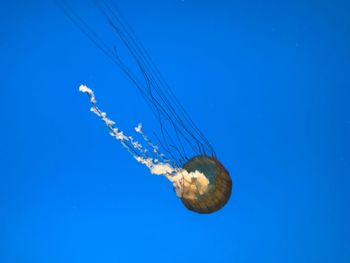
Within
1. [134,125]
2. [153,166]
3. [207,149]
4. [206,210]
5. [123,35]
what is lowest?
[206,210]

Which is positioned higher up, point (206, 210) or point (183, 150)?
point (183, 150)

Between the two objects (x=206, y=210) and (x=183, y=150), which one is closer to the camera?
(x=206, y=210)

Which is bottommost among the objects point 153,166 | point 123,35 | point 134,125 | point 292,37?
point 153,166

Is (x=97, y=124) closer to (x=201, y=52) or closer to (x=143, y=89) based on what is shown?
(x=143, y=89)

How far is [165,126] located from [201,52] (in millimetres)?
763

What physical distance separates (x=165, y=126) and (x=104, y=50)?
0.89 metres

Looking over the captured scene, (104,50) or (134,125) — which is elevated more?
(104,50)

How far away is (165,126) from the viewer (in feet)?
11.0

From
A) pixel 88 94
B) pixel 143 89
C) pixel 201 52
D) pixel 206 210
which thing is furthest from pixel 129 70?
pixel 206 210

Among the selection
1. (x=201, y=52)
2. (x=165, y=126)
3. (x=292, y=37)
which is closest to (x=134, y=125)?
(x=165, y=126)

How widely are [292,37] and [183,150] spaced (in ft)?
4.75

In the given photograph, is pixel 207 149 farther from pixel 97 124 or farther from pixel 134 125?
pixel 97 124

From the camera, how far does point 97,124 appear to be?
3.33 m

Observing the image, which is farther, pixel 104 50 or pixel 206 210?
pixel 104 50
